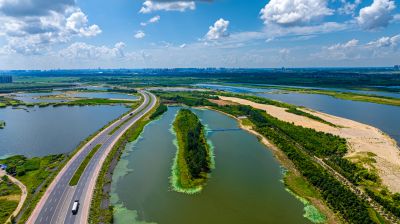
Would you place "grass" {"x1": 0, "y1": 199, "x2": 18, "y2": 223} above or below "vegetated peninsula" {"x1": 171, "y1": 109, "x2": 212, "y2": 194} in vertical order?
below

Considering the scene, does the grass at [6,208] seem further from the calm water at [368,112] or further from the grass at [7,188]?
the calm water at [368,112]

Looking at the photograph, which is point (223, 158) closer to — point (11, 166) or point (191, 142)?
point (191, 142)

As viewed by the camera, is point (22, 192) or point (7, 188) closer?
point (22, 192)

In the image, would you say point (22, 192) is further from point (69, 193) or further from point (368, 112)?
point (368, 112)

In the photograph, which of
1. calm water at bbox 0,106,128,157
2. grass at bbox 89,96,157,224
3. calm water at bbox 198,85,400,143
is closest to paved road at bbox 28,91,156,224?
grass at bbox 89,96,157,224

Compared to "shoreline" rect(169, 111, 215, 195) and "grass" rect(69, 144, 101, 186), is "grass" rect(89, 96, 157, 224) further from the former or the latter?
"shoreline" rect(169, 111, 215, 195)

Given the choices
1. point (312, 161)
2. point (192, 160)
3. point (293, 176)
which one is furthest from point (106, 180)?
point (312, 161)
